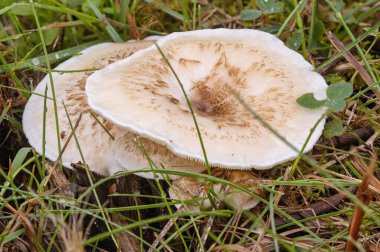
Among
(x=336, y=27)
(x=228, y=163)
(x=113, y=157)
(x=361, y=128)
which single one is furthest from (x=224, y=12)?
(x=228, y=163)

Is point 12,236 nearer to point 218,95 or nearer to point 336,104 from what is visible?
point 218,95

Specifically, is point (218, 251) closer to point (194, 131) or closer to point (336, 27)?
point (194, 131)

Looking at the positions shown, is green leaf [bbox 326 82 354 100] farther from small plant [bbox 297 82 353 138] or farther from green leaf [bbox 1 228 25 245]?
green leaf [bbox 1 228 25 245]

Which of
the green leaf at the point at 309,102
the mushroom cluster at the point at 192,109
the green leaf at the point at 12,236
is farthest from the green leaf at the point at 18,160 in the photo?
the green leaf at the point at 309,102

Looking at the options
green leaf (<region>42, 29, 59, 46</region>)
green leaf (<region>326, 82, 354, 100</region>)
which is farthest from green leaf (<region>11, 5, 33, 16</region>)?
green leaf (<region>326, 82, 354, 100</region>)

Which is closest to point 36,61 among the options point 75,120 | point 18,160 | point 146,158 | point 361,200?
point 75,120
